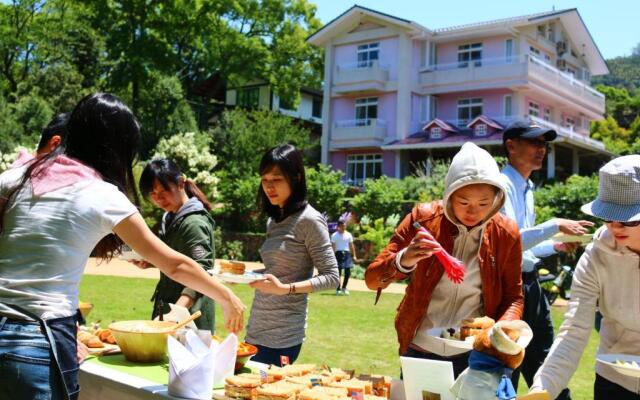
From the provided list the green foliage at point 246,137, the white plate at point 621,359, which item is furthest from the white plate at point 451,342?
the green foliage at point 246,137

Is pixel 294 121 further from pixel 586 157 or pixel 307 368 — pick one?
pixel 307 368

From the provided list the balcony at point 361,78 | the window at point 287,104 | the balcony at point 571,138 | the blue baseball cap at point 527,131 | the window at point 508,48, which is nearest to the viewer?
the blue baseball cap at point 527,131

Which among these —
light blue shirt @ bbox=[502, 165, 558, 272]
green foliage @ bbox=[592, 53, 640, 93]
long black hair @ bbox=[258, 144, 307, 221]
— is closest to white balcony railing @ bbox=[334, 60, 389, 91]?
Answer: light blue shirt @ bbox=[502, 165, 558, 272]

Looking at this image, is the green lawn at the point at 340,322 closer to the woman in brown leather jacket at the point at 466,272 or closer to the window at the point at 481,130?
the woman in brown leather jacket at the point at 466,272

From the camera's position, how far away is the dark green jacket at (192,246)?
3.86 metres

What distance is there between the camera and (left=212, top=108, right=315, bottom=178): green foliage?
3045cm

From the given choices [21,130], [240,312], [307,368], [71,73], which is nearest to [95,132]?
[240,312]

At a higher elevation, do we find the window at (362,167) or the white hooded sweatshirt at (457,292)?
the window at (362,167)

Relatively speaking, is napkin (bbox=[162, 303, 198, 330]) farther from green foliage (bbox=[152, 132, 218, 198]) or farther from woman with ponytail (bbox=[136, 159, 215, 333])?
green foliage (bbox=[152, 132, 218, 198])

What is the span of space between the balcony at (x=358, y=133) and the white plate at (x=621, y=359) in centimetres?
3038

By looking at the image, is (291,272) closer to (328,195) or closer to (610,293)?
(610,293)

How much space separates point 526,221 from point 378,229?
16986 mm

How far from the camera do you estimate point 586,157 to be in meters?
36.0

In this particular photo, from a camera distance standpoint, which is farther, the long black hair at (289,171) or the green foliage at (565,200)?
the green foliage at (565,200)
